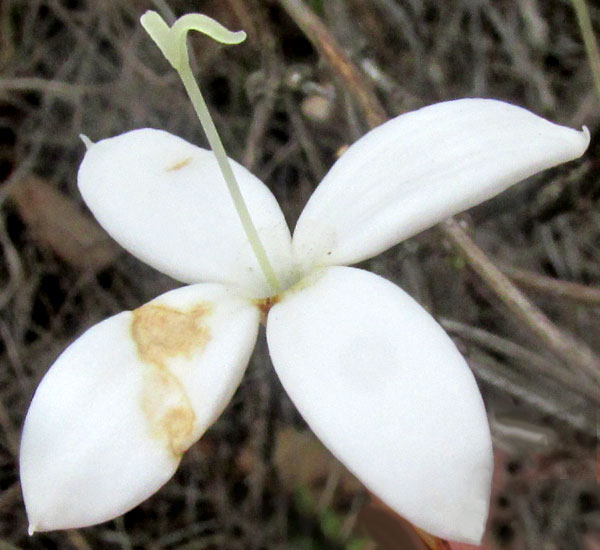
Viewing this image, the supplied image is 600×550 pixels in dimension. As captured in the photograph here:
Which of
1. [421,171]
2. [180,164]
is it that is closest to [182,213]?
[180,164]

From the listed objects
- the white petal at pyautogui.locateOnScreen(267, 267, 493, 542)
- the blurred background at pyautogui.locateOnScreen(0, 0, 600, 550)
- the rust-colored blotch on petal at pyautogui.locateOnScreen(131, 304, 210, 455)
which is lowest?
the blurred background at pyautogui.locateOnScreen(0, 0, 600, 550)

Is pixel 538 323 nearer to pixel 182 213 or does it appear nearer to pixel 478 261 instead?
pixel 478 261

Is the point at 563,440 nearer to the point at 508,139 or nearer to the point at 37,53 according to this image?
the point at 508,139

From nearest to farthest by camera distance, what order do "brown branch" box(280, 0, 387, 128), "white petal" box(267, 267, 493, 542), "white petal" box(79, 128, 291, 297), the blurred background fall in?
1. "white petal" box(267, 267, 493, 542)
2. "white petal" box(79, 128, 291, 297)
3. "brown branch" box(280, 0, 387, 128)
4. the blurred background

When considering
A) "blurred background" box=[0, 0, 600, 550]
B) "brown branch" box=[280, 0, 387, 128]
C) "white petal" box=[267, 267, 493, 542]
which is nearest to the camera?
"white petal" box=[267, 267, 493, 542]

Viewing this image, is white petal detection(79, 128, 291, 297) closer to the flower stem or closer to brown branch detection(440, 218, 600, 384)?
the flower stem

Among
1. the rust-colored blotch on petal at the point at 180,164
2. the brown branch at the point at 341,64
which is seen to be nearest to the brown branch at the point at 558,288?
the brown branch at the point at 341,64

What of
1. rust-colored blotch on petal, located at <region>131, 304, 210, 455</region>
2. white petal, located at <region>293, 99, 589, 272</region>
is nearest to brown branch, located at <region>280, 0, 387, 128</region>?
white petal, located at <region>293, 99, 589, 272</region>
